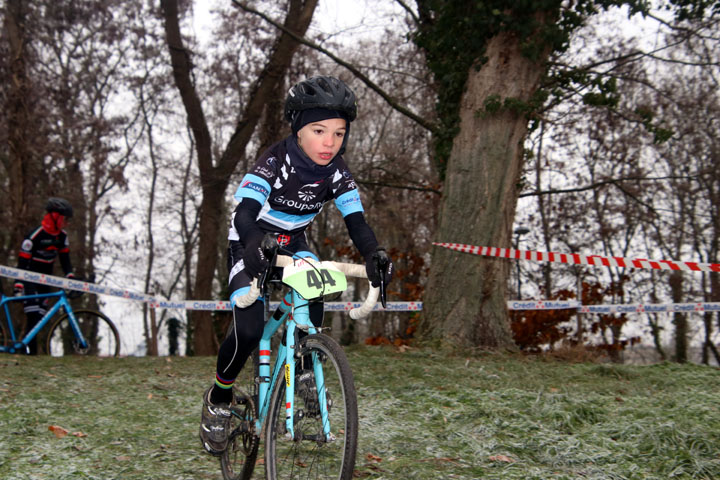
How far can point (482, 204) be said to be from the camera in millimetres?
9094

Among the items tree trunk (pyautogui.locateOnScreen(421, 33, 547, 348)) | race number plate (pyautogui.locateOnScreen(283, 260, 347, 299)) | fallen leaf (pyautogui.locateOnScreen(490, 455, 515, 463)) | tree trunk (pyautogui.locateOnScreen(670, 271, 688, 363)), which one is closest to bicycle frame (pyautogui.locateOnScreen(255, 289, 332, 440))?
race number plate (pyautogui.locateOnScreen(283, 260, 347, 299))

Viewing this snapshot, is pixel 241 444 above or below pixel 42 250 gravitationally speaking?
below

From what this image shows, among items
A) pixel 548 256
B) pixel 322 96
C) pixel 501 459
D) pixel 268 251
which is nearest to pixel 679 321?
pixel 548 256

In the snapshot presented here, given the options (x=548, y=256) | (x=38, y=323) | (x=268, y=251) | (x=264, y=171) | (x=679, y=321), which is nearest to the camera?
(x=268, y=251)

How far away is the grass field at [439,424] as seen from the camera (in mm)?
3684

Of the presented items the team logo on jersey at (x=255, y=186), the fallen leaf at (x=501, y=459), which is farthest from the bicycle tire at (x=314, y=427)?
the fallen leaf at (x=501, y=459)

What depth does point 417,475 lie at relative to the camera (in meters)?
3.51

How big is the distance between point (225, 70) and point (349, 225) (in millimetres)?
19852

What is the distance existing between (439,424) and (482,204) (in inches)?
192

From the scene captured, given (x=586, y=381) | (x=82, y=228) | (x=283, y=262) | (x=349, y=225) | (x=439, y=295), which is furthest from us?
(x=82, y=228)

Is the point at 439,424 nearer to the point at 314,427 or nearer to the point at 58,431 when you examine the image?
the point at 314,427

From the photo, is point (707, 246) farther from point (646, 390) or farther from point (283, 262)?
point (283, 262)

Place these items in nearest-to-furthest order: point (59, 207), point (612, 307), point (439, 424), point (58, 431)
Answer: point (58, 431) → point (439, 424) → point (59, 207) → point (612, 307)

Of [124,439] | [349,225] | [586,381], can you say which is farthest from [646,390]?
[124,439]
